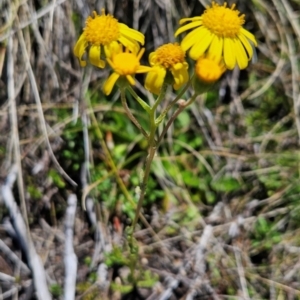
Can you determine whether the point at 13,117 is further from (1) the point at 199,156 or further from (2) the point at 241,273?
(2) the point at 241,273

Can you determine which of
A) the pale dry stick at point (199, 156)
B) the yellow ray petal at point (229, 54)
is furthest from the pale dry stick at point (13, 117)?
the yellow ray petal at point (229, 54)

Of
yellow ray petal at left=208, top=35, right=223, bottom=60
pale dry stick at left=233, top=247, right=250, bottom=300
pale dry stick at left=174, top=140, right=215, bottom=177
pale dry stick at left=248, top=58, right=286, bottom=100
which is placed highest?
yellow ray petal at left=208, top=35, right=223, bottom=60

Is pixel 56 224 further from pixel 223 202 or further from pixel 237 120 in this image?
pixel 237 120

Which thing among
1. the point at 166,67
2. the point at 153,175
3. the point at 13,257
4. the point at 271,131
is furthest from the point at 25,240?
the point at 271,131

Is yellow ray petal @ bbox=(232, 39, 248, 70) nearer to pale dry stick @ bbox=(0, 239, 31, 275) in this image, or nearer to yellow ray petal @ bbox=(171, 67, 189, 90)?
yellow ray petal @ bbox=(171, 67, 189, 90)

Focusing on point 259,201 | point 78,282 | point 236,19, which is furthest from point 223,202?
point 236,19

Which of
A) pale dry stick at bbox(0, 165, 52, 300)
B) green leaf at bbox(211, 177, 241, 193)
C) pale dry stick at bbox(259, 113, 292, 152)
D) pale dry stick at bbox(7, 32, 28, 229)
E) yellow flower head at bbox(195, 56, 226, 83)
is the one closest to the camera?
yellow flower head at bbox(195, 56, 226, 83)

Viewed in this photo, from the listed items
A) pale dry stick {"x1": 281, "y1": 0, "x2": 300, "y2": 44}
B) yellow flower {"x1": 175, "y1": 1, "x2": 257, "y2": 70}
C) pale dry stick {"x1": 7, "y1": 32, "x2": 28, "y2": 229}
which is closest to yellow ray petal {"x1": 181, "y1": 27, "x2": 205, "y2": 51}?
yellow flower {"x1": 175, "y1": 1, "x2": 257, "y2": 70}
